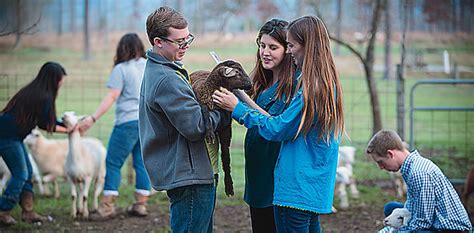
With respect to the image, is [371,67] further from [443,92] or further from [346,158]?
[443,92]

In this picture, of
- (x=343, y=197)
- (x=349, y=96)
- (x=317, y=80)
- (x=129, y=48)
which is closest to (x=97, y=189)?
(x=129, y=48)

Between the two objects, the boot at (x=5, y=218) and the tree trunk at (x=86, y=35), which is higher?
the tree trunk at (x=86, y=35)

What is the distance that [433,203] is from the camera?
14.4 ft

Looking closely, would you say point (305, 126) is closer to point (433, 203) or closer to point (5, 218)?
point (433, 203)

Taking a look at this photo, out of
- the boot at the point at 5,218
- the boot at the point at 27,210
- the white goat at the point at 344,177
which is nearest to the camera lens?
the boot at the point at 5,218

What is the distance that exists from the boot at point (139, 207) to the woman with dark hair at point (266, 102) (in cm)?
311

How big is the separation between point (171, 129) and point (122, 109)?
361cm

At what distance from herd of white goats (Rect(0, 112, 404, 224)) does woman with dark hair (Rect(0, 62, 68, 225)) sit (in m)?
0.46

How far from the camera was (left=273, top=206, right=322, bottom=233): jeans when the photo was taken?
12.4ft

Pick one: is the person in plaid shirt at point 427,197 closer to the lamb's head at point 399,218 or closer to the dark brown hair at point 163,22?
the lamb's head at point 399,218

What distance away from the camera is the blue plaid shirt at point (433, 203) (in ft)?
14.3

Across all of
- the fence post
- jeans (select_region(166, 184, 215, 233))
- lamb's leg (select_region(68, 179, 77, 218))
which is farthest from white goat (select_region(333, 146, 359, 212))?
jeans (select_region(166, 184, 215, 233))

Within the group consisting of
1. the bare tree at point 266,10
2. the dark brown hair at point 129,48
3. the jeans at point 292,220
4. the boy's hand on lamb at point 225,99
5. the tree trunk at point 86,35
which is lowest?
the jeans at point 292,220

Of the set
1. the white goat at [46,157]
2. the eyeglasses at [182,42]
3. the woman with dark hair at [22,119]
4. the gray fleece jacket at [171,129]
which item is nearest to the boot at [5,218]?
the woman with dark hair at [22,119]
